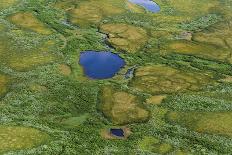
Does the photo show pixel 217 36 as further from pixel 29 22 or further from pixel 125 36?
pixel 29 22

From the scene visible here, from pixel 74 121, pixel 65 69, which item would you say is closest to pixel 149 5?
pixel 65 69

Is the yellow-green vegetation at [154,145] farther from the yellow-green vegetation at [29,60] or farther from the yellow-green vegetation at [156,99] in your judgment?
the yellow-green vegetation at [29,60]

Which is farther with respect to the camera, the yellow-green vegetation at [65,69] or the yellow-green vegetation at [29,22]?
the yellow-green vegetation at [29,22]

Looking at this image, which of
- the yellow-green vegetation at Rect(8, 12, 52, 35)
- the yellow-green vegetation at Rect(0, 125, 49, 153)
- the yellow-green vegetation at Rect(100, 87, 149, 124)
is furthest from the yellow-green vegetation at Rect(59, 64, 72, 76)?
the yellow-green vegetation at Rect(0, 125, 49, 153)

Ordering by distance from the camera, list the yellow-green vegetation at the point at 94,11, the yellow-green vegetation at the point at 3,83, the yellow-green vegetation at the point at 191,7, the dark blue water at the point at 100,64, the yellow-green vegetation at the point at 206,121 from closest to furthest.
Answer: the yellow-green vegetation at the point at 206,121 → the yellow-green vegetation at the point at 3,83 → the dark blue water at the point at 100,64 → the yellow-green vegetation at the point at 94,11 → the yellow-green vegetation at the point at 191,7

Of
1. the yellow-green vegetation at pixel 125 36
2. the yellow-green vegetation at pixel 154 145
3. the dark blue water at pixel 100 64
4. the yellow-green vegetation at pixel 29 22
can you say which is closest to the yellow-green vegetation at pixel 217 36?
the yellow-green vegetation at pixel 125 36

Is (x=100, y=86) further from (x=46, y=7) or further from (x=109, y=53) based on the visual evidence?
(x=46, y=7)
